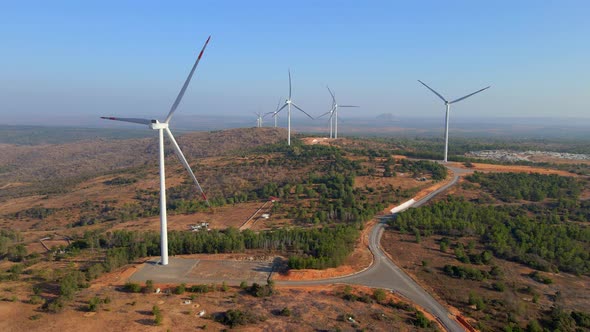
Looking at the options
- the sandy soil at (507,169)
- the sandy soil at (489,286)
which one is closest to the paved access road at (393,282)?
the sandy soil at (489,286)

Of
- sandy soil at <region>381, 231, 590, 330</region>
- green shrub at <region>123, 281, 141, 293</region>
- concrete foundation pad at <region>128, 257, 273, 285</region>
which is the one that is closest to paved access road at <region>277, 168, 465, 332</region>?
sandy soil at <region>381, 231, 590, 330</region>

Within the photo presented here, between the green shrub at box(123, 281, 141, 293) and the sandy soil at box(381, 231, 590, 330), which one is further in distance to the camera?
the green shrub at box(123, 281, 141, 293)

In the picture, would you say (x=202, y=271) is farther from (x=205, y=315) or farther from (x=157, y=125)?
(x=157, y=125)

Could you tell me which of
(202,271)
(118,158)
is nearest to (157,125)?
(202,271)

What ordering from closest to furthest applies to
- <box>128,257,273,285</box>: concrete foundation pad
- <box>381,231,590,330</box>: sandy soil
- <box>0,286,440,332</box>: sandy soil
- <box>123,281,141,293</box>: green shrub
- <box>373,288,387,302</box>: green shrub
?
<box>0,286,440,332</box>: sandy soil < <box>381,231,590,330</box>: sandy soil < <box>373,288,387,302</box>: green shrub < <box>123,281,141,293</box>: green shrub < <box>128,257,273,285</box>: concrete foundation pad

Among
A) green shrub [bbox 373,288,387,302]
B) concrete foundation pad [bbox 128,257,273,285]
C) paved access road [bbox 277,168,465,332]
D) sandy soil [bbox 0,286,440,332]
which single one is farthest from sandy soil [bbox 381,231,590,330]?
concrete foundation pad [bbox 128,257,273,285]

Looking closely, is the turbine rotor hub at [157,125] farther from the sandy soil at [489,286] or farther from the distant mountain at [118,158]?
the distant mountain at [118,158]

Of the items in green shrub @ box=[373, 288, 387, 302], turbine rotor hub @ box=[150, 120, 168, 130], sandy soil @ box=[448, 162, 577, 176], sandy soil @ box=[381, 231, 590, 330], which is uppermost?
turbine rotor hub @ box=[150, 120, 168, 130]

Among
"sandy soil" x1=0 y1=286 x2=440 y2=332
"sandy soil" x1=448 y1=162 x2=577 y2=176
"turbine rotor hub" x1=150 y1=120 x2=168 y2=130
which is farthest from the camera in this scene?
"sandy soil" x1=448 y1=162 x2=577 y2=176

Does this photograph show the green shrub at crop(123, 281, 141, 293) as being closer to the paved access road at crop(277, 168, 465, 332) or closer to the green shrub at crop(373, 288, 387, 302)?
the paved access road at crop(277, 168, 465, 332)

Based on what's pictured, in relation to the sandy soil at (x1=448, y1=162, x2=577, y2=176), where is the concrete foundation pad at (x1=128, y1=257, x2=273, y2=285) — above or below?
below

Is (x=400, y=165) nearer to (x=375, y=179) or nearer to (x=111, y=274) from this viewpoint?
(x=375, y=179)

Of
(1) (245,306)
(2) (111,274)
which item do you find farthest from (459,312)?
(2) (111,274)
